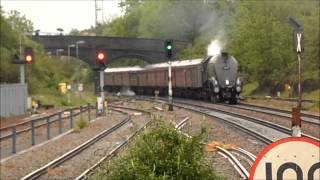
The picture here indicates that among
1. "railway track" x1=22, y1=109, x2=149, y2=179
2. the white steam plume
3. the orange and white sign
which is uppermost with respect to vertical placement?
the white steam plume

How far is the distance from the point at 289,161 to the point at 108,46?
8737 cm

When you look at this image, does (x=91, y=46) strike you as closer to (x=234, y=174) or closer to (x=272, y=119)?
(x=272, y=119)

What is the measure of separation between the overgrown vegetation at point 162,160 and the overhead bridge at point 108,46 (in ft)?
261

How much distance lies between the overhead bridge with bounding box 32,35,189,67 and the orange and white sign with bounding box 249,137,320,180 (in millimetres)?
83680

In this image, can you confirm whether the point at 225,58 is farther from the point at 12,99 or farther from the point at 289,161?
the point at 289,161

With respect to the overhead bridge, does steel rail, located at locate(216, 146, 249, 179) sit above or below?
below

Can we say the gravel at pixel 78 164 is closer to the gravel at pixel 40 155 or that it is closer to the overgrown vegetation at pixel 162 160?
the gravel at pixel 40 155

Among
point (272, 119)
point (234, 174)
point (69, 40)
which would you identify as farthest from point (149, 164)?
point (69, 40)

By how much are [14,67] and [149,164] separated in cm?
4602

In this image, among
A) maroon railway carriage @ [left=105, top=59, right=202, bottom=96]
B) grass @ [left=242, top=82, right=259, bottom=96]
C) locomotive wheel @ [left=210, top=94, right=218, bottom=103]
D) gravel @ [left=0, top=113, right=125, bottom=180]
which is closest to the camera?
gravel @ [left=0, top=113, right=125, bottom=180]

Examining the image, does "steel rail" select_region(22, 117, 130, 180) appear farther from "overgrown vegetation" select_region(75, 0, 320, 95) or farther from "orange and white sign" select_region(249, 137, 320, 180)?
"overgrown vegetation" select_region(75, 0, 320, 95)

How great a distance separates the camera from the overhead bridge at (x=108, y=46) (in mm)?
88125

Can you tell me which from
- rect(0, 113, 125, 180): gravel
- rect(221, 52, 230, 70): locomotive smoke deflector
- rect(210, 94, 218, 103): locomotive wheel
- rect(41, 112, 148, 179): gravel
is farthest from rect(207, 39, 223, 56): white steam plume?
rect(41, 112, 148, 179): gravel

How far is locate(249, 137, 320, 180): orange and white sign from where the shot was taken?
4.12m
